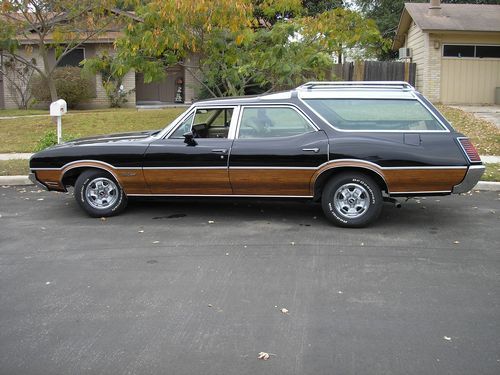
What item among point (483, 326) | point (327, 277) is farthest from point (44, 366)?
point (483, 326)

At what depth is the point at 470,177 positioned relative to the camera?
258 inches

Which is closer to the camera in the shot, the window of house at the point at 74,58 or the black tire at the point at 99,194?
the black tire at the point at 99,194

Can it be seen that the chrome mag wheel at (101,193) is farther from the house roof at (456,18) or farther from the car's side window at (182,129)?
the house roof at (456,18)

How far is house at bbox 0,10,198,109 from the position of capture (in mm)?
23688

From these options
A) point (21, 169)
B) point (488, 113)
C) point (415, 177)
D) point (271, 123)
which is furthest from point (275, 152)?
point (488, 113)

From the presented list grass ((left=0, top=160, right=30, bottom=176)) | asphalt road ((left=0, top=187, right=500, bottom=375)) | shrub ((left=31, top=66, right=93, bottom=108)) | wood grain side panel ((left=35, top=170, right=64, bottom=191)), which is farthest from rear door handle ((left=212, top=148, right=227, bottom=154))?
shrub ((left=31, top=66, right=93, bottom=108))

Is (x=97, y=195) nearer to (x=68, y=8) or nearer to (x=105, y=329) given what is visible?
(x=105, y=329)

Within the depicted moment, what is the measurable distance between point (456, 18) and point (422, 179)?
17.6 m

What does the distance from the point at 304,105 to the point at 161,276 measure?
2.89 metres

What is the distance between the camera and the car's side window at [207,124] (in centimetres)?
732

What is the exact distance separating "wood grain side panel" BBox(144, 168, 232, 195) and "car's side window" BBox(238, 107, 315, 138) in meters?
0.58

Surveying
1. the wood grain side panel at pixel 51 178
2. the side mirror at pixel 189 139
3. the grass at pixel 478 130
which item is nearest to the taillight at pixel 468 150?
the side mirror at pixel 189 139

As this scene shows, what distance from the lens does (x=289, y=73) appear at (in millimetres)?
11289

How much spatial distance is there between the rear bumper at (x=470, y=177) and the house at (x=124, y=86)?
53.3ft
